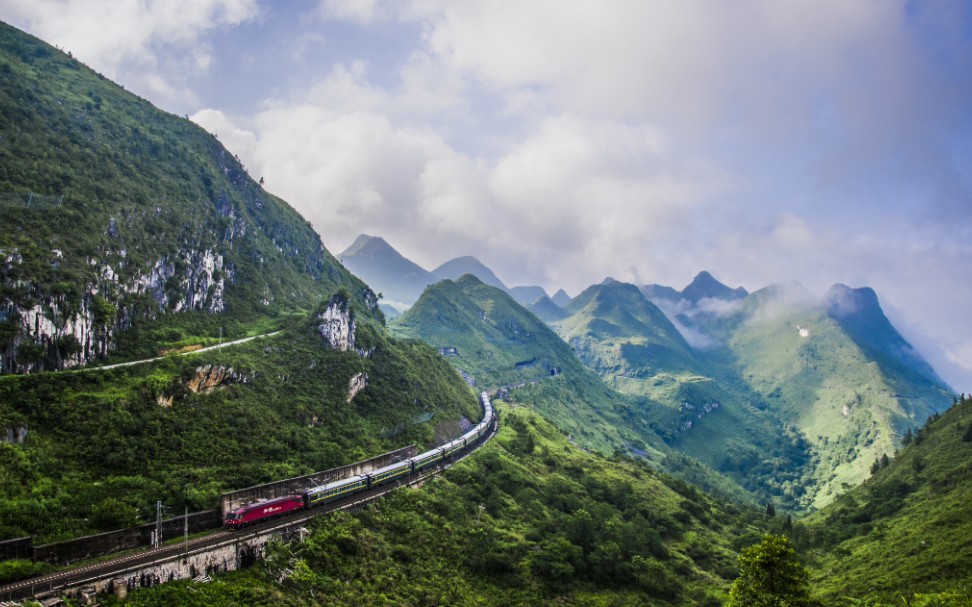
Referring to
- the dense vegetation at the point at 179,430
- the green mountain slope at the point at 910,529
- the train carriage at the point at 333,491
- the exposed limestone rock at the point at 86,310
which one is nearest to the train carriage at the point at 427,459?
the dense vegetation at the point at 179,430

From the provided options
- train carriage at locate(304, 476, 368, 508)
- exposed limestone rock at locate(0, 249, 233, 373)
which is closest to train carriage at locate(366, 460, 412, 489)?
train carriage at locate(304, 476, 368, 508)

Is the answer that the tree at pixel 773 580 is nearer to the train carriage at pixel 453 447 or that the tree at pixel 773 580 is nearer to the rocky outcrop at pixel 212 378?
the train carriage at pixel 453 447

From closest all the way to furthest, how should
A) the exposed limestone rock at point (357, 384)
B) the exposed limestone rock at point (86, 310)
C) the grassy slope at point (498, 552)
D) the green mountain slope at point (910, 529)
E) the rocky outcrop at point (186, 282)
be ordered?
the grassy slope at point (498, 552) < the green mountain slope at point (910, 529) < the exposed limestone rock at point (86, 310) < the rocky outcrop at point (186, 282) < the exposed limestone rock at point (357, 384)

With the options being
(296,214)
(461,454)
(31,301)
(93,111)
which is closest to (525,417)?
(461,454)

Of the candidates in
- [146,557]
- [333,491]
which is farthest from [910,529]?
[146,557]

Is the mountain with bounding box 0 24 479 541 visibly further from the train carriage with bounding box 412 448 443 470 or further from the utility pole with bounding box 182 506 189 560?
the train carriage with bounding box 412 448 443 470

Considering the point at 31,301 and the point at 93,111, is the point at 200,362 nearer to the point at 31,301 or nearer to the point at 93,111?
the point at 31,301

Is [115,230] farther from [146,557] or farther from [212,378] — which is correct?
[146,557]
